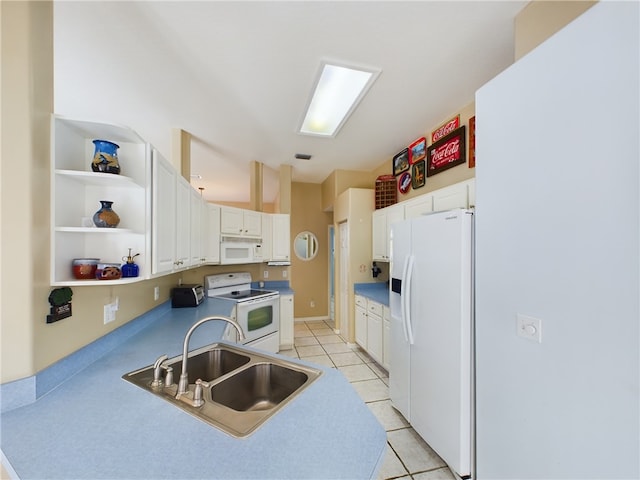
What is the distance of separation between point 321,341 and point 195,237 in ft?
9.00

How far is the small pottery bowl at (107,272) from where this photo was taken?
1.27 meters

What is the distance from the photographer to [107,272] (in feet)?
4.19

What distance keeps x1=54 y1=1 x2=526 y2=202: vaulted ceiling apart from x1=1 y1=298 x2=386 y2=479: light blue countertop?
1309 mm

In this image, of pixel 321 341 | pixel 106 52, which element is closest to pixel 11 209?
pixel 106 52

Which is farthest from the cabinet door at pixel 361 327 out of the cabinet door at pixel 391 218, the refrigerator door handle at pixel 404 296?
the refrigerator door handle at pixel 404 296

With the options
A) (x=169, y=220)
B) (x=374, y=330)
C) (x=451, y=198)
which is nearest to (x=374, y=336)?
(x=374, y=330)

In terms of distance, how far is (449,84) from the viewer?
218cm

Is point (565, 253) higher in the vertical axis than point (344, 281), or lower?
higher

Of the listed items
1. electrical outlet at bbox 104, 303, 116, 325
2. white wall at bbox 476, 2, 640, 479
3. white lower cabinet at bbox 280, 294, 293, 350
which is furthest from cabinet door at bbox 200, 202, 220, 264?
white wall at bbox 476, 2, 640, 479

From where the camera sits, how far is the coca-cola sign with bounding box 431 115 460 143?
8.45 ft

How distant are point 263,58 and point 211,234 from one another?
6.61ft

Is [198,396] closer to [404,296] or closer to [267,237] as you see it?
[404,296]

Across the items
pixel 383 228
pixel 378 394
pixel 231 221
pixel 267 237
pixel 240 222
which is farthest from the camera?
pixel 267 237

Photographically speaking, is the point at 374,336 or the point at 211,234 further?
the point at 374,336
